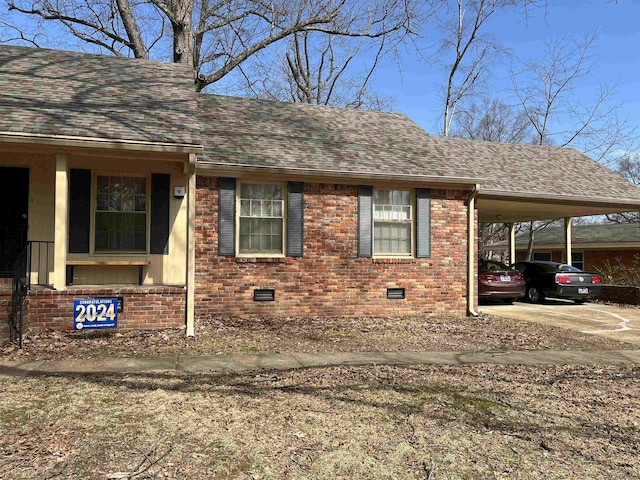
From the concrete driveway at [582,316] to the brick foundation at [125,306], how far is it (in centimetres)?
773

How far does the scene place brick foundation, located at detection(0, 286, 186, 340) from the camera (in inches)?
300

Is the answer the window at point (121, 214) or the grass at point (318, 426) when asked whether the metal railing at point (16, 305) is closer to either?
the grass at point (318, 426)

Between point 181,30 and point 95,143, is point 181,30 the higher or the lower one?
the higher one

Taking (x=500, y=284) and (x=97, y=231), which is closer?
(x=97, y=231)

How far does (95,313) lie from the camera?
7.82 metres

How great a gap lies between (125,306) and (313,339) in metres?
3.07

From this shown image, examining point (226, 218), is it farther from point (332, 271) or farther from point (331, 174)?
point (332, 271)

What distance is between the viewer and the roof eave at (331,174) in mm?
9828

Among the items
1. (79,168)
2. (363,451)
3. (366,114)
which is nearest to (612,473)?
(363,451)

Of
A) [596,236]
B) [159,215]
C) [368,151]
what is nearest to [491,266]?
[368,151]

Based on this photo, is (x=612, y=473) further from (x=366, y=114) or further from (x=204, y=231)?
(x=366, y=114)

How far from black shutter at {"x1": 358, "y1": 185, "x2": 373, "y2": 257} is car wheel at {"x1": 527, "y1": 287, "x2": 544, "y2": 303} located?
7.50 metres

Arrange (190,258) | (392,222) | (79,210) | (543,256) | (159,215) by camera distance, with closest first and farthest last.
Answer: (190,258) → (79,210) → (159,215) → (392,222) → (543,256)

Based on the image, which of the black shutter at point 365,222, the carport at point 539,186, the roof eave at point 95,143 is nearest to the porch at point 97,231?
the roof eave at point 95,143
